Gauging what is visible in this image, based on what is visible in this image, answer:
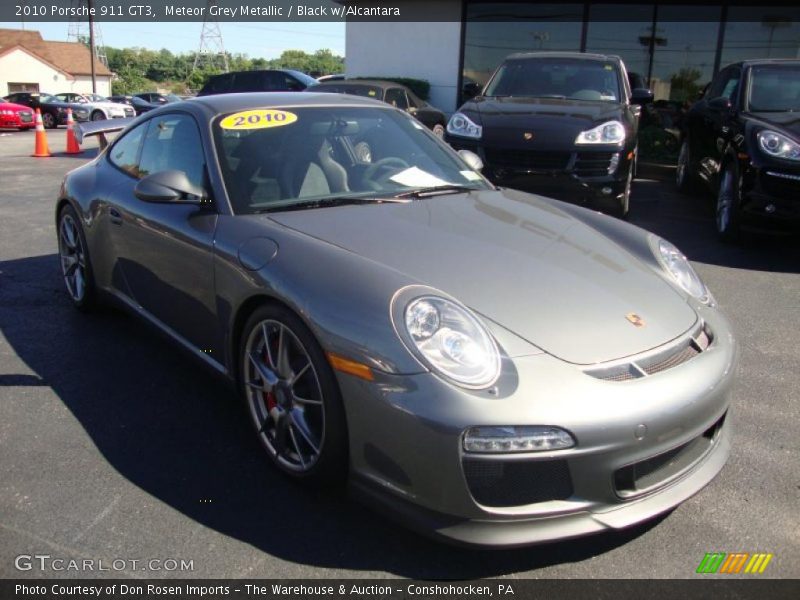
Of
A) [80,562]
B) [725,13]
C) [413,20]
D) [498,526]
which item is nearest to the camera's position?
[498,526]

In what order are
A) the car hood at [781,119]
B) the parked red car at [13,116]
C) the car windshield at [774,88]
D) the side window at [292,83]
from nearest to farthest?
the car hood at [781,119]
the car windshield at [774,88]
the side window at [292,83]
the parked red car at [13,116]

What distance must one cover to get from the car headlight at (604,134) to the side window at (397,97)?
18.2 ft

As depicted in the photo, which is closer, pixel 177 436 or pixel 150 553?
pixel 150 553

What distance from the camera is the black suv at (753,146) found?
5504 millimetres

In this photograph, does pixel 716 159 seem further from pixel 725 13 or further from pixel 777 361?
pixel 725 13

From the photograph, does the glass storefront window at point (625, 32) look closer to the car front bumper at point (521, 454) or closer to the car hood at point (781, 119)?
the car hood at point (781, 119)

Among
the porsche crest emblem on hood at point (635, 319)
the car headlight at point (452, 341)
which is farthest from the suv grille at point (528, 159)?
the car headlight at point (452, 341)

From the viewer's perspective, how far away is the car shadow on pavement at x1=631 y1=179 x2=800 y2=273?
5.74 meters

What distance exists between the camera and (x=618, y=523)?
6.66 ft

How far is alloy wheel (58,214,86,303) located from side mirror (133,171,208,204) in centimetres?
135

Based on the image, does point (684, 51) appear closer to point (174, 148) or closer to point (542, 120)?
point (542, 120)

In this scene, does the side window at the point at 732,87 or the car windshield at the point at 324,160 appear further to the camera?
the side window at the point at 732,87

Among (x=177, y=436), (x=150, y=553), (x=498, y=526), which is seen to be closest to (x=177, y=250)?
(x=177, y=436)

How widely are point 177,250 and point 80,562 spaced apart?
1.39 metres
